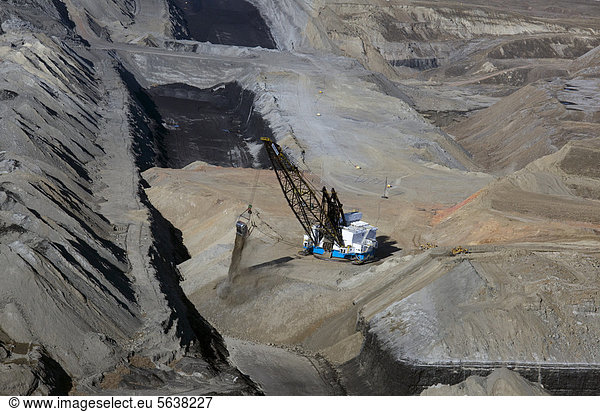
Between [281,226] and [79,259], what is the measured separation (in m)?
13.4

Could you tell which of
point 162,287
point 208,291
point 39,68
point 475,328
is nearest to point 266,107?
point 39,68

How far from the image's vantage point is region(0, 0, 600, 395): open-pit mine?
2217 cm

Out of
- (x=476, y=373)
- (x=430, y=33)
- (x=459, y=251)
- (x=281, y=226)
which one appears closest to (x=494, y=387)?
(x=476, y=373)

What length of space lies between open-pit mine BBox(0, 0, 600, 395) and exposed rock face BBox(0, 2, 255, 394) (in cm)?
9

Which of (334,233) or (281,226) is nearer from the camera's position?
(334,233)

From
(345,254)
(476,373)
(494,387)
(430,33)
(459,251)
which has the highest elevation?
(494,387)

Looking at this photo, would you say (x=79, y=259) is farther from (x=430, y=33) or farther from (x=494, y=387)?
(x=430, y=33)

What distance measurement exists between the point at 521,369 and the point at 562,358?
1.34 metres

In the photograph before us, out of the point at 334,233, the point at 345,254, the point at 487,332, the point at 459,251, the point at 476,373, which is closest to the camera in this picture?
the point at 476,373

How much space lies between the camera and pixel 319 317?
2869cm

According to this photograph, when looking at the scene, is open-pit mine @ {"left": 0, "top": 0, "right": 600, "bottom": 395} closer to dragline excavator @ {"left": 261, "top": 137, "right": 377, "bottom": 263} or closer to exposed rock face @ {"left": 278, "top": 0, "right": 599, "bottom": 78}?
dragline excavator @ {"left": 261, "top": 137, "right": 377, "bottom": 263}

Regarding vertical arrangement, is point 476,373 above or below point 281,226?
above

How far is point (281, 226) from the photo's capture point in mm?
36531

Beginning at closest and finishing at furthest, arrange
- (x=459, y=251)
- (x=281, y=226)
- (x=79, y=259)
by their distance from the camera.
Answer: (x=79, y=259), (x=459, y=251), (x=281, y=226)
